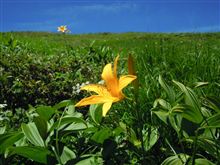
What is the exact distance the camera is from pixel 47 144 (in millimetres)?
2270

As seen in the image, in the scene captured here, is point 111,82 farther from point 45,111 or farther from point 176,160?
point 45,111

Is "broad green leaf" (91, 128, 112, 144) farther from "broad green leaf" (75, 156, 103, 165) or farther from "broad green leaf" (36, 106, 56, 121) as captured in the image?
"broad green leaf" (36, 106, 56, 121)

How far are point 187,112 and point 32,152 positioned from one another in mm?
811

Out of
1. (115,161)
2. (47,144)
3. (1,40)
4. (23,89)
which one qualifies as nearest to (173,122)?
(115,161)

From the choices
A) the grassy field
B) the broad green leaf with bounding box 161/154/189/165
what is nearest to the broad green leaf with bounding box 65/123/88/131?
the grassy field

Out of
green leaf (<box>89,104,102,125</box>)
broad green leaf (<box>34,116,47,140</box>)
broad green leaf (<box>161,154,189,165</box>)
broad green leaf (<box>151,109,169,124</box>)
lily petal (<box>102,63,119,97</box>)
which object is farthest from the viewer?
green leaf (<box>89,104,102,125</box>)

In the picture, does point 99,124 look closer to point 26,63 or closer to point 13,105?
point 13,105

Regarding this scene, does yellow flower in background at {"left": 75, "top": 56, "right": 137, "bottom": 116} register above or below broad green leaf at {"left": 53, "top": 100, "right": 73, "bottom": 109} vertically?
above

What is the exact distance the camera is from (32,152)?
212 centimetres

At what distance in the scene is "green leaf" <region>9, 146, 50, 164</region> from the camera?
208 cm

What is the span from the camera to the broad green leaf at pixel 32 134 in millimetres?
2242

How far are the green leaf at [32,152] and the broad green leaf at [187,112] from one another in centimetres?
72

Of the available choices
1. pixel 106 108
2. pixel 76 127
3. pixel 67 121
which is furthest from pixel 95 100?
pixel 76 127

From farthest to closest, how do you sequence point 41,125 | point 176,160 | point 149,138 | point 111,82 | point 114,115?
point 114,115 → point 149,138 → point 41,125 → point 176,160 → point 111,82
